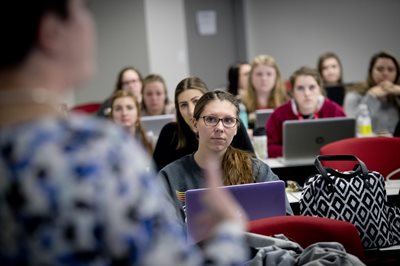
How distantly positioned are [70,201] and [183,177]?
2081mm

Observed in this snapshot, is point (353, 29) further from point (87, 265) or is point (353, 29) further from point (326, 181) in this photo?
point (87, 265)

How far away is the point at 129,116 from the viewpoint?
4941mm

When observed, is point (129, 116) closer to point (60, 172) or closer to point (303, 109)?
point (303, 109)

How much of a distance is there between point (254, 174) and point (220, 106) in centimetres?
39

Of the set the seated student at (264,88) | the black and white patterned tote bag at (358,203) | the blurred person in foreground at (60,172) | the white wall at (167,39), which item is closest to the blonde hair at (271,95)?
the seated student at (264,88)

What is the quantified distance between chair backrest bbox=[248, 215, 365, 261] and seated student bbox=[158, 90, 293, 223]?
72cm

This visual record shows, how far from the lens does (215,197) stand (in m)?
1.17

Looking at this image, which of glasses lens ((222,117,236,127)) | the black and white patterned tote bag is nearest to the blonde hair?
glasses lens ((222,117,236,127))

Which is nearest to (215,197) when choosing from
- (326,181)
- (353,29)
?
(326,181)

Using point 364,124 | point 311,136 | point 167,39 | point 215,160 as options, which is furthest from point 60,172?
point 167,39

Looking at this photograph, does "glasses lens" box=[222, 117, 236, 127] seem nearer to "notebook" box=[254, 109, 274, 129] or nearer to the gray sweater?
the gray sweater

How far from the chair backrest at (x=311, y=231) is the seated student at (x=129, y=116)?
8.38 ft

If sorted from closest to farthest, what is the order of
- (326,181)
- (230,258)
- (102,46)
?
(230,258) → (326,181) → (102,46)

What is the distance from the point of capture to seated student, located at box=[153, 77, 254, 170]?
3.83 m
